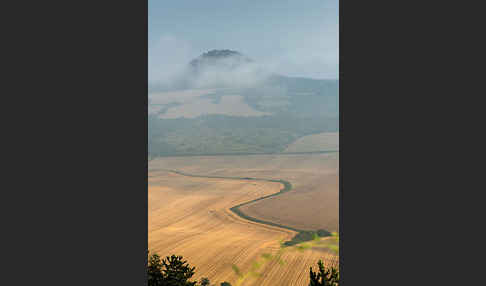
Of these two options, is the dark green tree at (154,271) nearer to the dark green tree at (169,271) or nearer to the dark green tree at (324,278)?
the dark green tree at (169,271)

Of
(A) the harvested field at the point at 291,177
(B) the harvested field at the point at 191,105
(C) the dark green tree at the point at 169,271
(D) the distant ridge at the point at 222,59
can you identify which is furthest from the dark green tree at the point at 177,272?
(D) the distant ridge at the point at 222,59

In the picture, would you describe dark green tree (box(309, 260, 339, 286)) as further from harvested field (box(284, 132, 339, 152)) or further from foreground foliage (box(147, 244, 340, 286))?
harvested field (box(284, 132, 339, 152))

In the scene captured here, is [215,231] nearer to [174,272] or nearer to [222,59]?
[174,272]
